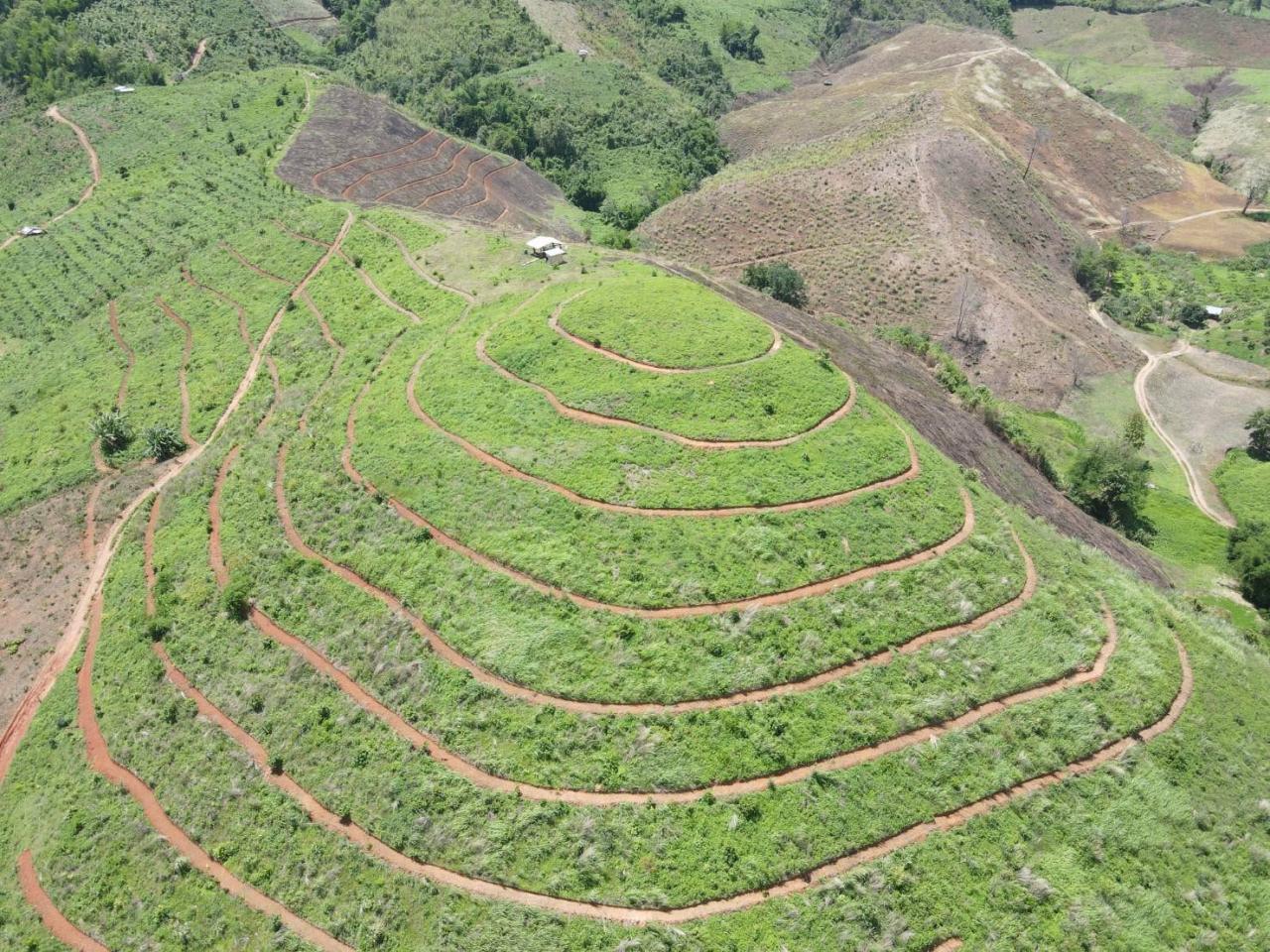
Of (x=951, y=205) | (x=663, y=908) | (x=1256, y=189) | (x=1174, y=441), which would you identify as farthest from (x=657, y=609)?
(x=1256, y=189)

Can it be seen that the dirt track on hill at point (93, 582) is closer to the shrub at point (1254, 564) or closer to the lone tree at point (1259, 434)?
the shrub at point (1254, 564)

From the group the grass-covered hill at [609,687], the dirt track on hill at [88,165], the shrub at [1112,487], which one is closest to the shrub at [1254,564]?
the shrub at [1112,487]

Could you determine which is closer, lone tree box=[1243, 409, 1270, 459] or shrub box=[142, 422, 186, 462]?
shrub box=[142, 422, 186, 462]

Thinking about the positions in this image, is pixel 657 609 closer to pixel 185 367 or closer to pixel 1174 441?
pixel 185 367

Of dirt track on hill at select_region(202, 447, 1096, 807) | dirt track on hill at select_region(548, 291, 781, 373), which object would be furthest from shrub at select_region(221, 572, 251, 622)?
dirt track on hill at select_region(548, 291, 781, 373)

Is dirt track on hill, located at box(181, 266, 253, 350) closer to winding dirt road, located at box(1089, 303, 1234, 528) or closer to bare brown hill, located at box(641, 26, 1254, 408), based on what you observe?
bare brown hill, located at box(641, 26, 1254, 408)

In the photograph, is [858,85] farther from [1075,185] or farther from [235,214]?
[235,214]
